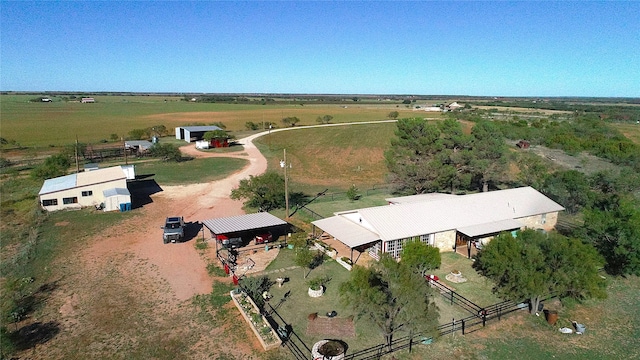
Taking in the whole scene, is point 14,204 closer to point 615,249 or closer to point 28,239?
point 28,239

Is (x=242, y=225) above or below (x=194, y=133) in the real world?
below

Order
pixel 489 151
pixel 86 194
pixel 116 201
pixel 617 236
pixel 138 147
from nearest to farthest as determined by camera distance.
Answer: pixel 617 236 → pixel 116 201 → pixel 86 194 → pixel 489 151 → pixel 138 147

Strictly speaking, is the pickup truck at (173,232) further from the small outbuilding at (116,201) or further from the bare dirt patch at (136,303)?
the small outbuilding at (116,201)

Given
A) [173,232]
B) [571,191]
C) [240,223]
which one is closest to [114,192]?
[173,232]

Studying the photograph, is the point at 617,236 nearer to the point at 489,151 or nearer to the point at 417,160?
the point at 489,151

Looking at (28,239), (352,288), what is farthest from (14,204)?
(352,288)

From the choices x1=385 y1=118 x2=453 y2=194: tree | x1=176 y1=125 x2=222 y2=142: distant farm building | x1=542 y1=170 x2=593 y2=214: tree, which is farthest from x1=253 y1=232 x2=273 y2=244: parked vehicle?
x1=176 y1=125 x2=222 y2=142: distant farm building

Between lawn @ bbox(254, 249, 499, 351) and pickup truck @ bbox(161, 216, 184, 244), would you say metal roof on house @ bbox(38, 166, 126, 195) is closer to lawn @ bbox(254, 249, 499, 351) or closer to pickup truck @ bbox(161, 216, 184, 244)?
pickup truck @ bbox(161, 216, 184, 244)

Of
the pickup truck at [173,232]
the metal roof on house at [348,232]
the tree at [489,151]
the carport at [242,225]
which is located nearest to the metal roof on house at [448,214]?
the metal roof on house at [348,232]
